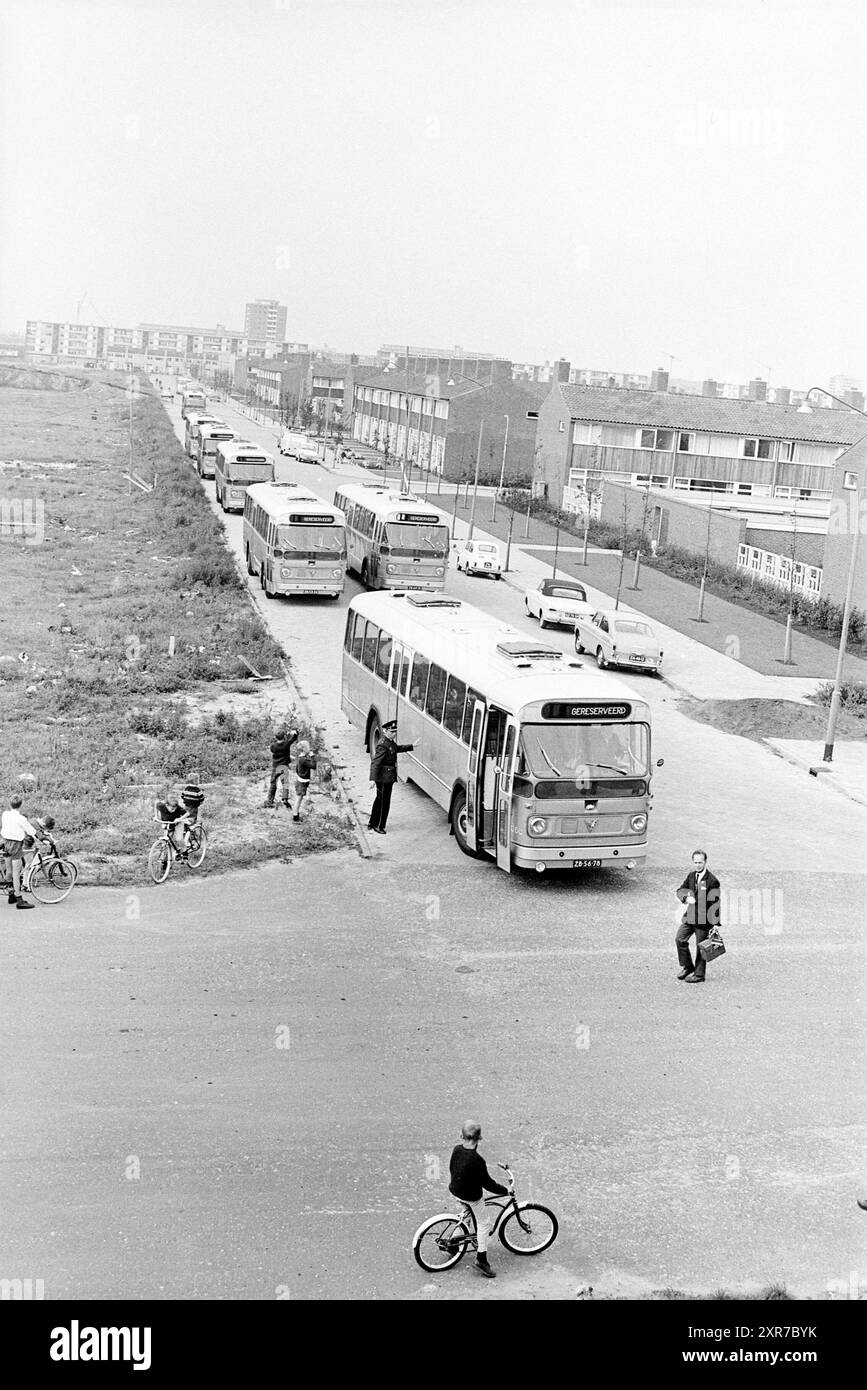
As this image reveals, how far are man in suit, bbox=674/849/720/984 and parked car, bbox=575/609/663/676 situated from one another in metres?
→ 17.7

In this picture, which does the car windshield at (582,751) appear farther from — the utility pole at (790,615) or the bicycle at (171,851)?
the utility pole at (790,615)

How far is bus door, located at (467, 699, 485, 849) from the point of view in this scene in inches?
689

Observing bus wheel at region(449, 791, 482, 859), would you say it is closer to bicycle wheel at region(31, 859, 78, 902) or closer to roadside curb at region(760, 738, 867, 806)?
bicycle wheel at region(31, 859, 78, 902)

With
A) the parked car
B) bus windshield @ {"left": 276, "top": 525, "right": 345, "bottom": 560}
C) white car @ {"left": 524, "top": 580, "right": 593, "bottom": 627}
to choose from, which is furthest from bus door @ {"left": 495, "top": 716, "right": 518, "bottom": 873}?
white car @ {"left": 524, "top": 580, "right": 593, "bottom": 627}

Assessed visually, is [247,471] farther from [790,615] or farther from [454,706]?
[454,706]

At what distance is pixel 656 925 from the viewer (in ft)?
52.5

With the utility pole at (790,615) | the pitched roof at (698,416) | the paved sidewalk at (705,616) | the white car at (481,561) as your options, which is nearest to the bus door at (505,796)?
the paved sidewalk at (705,616)

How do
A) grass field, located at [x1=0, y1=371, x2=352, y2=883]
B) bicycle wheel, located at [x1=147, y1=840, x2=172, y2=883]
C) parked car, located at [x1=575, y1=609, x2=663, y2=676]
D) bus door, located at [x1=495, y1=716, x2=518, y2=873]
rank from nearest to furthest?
bicycle wheel, located at [x1=147, y1=840, x2=172, y2=883] → bus door, located at [x1=495, y1=716, x2=518, y2=873] → grass field, located at [x1=0, y1=371, x2=352, y2=883] → parked car, located at [x1=575, y1=609, x2=663, y2=676]

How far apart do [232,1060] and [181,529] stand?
1474 inches

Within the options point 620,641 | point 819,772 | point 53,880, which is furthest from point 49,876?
point 620,641

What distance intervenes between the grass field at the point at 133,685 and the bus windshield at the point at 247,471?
5.66 ft

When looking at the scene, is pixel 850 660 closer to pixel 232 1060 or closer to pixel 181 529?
pixel 181 529

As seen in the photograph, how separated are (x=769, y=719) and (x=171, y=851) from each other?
1472 centimetres
